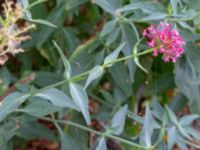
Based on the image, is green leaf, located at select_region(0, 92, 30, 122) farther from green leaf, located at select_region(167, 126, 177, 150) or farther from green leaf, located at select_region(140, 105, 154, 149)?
green leaf, located at select_region(167, 126, 177, 150)

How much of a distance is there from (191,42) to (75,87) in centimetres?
52

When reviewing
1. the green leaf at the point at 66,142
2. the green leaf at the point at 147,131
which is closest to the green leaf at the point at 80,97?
the green leaf at the point at 147,131

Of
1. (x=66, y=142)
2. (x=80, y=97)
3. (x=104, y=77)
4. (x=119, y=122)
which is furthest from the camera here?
(x=104, y=77)

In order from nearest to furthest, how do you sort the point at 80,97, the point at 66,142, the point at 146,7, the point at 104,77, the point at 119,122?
the point at 80,97, the point at 146,7, the point at 119,122, the point at 66,142, the point at 104,77

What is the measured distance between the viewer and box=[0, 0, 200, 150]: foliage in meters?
1.45

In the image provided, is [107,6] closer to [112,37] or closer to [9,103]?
[112,37]

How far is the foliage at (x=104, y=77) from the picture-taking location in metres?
1.45

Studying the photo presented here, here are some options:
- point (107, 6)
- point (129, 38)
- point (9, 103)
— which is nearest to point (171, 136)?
point (129, 38)

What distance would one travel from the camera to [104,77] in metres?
1.88

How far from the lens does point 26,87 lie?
159 centimetres

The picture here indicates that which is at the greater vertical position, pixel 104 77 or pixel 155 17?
pixel 155 17

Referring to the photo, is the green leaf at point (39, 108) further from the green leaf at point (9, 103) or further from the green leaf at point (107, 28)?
the green leaf at point (107, 28)

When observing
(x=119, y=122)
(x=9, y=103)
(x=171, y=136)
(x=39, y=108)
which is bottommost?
(x=171, y=136)

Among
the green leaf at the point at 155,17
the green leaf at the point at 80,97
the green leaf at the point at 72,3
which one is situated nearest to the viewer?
the green leaf at the point at 80,97
